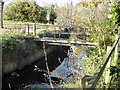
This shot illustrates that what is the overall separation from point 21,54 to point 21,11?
36.7 feet

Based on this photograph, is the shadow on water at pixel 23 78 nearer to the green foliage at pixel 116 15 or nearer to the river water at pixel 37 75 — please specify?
the river water at pixel 37 75

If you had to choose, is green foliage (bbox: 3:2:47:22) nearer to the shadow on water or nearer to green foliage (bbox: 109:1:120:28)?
the shadow on water

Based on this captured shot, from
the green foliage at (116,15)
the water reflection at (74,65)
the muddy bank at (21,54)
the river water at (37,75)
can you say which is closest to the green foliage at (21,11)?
the muddy bank at (21,54)

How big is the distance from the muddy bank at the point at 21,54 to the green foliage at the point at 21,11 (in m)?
9.34

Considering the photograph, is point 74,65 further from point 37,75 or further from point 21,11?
point 21,11

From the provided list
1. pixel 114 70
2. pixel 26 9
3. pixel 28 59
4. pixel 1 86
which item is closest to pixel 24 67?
pixel 28 59

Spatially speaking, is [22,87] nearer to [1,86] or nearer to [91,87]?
[1,86]

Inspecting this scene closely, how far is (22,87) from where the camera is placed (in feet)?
21.2

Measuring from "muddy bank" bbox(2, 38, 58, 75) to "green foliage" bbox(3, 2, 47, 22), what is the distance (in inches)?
368

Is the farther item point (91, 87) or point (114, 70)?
point (114, 70)

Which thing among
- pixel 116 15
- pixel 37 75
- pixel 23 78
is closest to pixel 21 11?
pixel 37 75

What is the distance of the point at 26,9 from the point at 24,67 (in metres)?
11.4

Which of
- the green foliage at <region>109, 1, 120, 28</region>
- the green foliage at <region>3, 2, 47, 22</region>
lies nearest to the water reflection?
the green foliage at <region>109, 1, 120, 28</region>

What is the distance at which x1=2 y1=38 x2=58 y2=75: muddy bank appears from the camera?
299 inches
